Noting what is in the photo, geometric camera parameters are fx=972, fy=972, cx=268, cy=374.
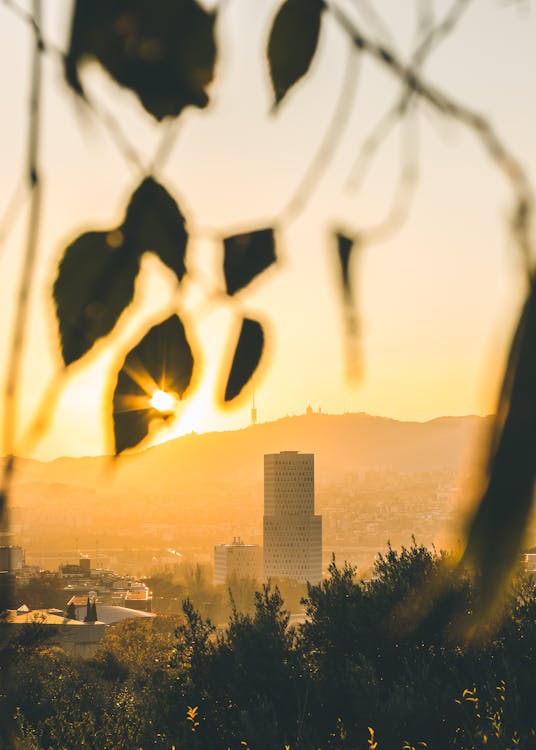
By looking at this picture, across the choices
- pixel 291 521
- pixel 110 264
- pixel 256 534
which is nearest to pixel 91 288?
pixel 110 264

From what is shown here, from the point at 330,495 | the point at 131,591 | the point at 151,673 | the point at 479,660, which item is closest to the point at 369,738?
the point at 479,660

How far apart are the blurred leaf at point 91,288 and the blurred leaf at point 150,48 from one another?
60 mm

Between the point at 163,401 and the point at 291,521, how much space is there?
54.7m

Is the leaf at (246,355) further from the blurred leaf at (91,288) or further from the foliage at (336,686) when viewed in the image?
the foliage at (336,686)

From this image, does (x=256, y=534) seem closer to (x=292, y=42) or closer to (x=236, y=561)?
(x=236, y=561)

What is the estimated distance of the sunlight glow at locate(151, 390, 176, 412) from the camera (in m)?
0.43

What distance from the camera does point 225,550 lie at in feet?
164

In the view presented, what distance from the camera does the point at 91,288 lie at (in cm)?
39

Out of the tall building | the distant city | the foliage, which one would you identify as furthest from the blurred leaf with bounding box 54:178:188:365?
the tall building

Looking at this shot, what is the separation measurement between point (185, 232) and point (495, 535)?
9.3 inches

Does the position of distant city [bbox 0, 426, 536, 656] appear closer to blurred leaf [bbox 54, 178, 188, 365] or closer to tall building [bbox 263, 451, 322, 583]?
tall building [bbox 263, 451, 322, 583]

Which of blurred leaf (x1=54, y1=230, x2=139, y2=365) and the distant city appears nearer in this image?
blurred leaf (x1=54, y1=230, x2=139, y2=365)

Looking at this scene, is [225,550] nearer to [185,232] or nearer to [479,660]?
[479,660]

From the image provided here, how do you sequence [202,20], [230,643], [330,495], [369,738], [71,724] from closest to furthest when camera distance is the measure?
[202,20] → [369,738] → [230,643] → [71,724] → [330,495]
